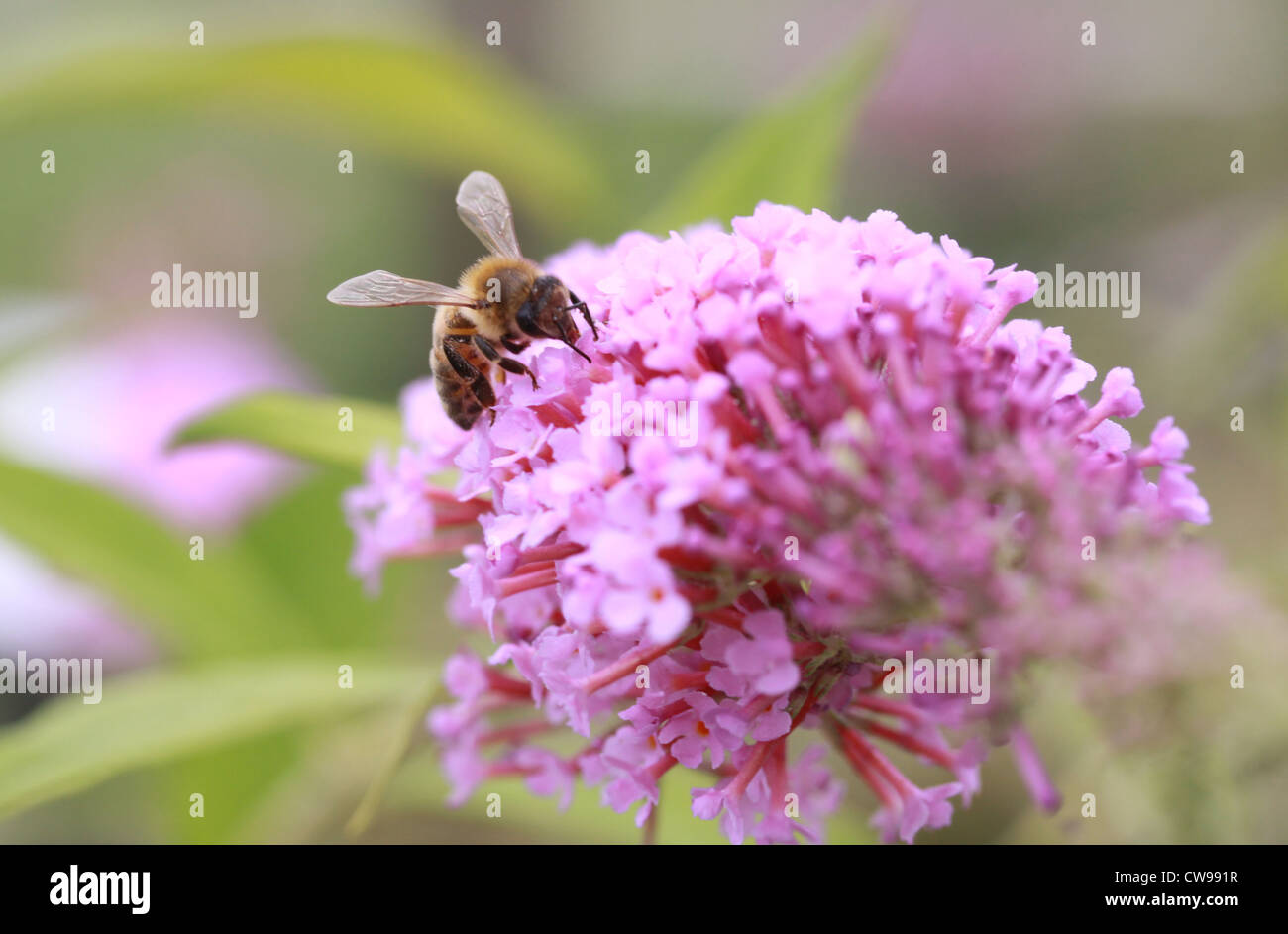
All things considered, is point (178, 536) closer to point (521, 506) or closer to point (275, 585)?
point (275, 585)

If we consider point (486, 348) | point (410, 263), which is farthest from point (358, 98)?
point (410, 263)

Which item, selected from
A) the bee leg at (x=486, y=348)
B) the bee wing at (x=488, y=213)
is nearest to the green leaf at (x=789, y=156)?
the bee wing at (x=488, y=213)

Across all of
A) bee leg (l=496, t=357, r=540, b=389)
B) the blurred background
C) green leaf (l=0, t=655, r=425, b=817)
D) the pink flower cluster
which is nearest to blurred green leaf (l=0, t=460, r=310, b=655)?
the blurred background

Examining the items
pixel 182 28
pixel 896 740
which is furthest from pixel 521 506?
pixel 182 28

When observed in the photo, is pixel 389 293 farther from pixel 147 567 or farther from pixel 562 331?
pixel 147 567

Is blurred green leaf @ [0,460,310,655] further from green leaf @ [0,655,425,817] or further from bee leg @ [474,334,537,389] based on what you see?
bee leg @ [474,334,537,389]

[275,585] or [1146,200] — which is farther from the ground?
[1146,200]
